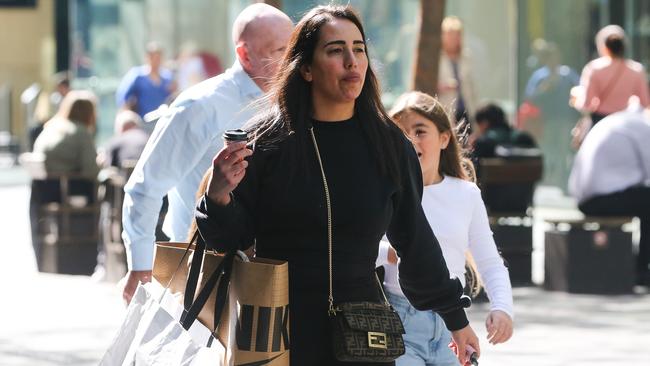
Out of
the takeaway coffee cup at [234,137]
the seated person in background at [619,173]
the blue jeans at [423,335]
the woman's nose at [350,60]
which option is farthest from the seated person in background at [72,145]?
the takeaway coffee cup at [234,137]

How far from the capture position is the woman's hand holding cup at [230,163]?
3.92 m

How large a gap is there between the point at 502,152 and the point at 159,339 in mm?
8768

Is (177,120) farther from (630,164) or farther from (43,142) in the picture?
(43,142)

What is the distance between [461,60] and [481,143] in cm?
227

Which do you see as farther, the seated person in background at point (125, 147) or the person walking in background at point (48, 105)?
the person walking in background at point (48, 105)

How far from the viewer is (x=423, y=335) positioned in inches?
204

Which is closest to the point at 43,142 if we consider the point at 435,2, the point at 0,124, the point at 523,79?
the point at 435,2

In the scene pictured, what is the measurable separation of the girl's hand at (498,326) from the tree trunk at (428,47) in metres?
7.34

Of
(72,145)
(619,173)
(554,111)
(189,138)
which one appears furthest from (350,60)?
(554,111)

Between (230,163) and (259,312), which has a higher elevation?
(230,163)

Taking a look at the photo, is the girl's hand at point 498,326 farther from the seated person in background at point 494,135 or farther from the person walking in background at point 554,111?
the person walking in background at point 554,111

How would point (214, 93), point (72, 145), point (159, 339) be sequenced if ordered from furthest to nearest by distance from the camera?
point (72, 145) → point (214, 93) → point (159, 339)

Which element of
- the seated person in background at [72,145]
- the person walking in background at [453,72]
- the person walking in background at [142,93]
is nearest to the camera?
the seated person in background at [72,145]

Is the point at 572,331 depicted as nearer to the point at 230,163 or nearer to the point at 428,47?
the point at 428,47
